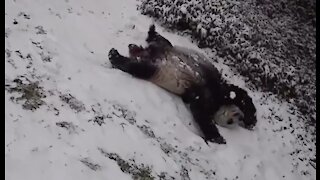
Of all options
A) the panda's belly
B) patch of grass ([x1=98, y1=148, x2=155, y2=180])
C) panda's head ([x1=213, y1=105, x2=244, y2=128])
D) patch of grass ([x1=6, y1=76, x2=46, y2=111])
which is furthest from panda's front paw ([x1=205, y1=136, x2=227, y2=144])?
patch of grass ([x1=6, y1=76, x2=46, y2=111])

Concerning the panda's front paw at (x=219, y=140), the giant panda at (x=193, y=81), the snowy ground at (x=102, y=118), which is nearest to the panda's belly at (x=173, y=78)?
the giant panda at (x=193, y=81)

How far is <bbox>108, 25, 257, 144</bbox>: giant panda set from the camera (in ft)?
23.3

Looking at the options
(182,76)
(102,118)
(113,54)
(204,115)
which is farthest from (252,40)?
(102,118)

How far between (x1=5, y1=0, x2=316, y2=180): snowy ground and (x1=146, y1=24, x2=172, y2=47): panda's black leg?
0.17m

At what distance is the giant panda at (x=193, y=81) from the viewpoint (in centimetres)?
709

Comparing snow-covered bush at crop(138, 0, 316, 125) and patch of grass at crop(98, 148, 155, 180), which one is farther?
snow-covered bush at crop(138, 0, 316, 125)

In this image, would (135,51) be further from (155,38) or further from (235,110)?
(235,110)

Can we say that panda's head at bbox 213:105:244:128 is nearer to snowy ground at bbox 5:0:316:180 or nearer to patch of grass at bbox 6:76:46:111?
snowy ground at bbox 5:0:316:180

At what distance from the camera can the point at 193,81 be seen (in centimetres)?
731

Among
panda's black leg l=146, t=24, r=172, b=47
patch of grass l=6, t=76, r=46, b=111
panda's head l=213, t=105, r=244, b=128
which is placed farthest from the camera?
panda's black leg l=146, t=24, r=172, b=47

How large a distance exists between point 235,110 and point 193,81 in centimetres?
82

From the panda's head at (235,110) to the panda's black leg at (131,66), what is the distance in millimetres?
1268

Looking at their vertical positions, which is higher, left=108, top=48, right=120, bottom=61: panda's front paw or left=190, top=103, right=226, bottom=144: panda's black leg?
left=108, top=48, right=120, bottom=61: panda's front paw
